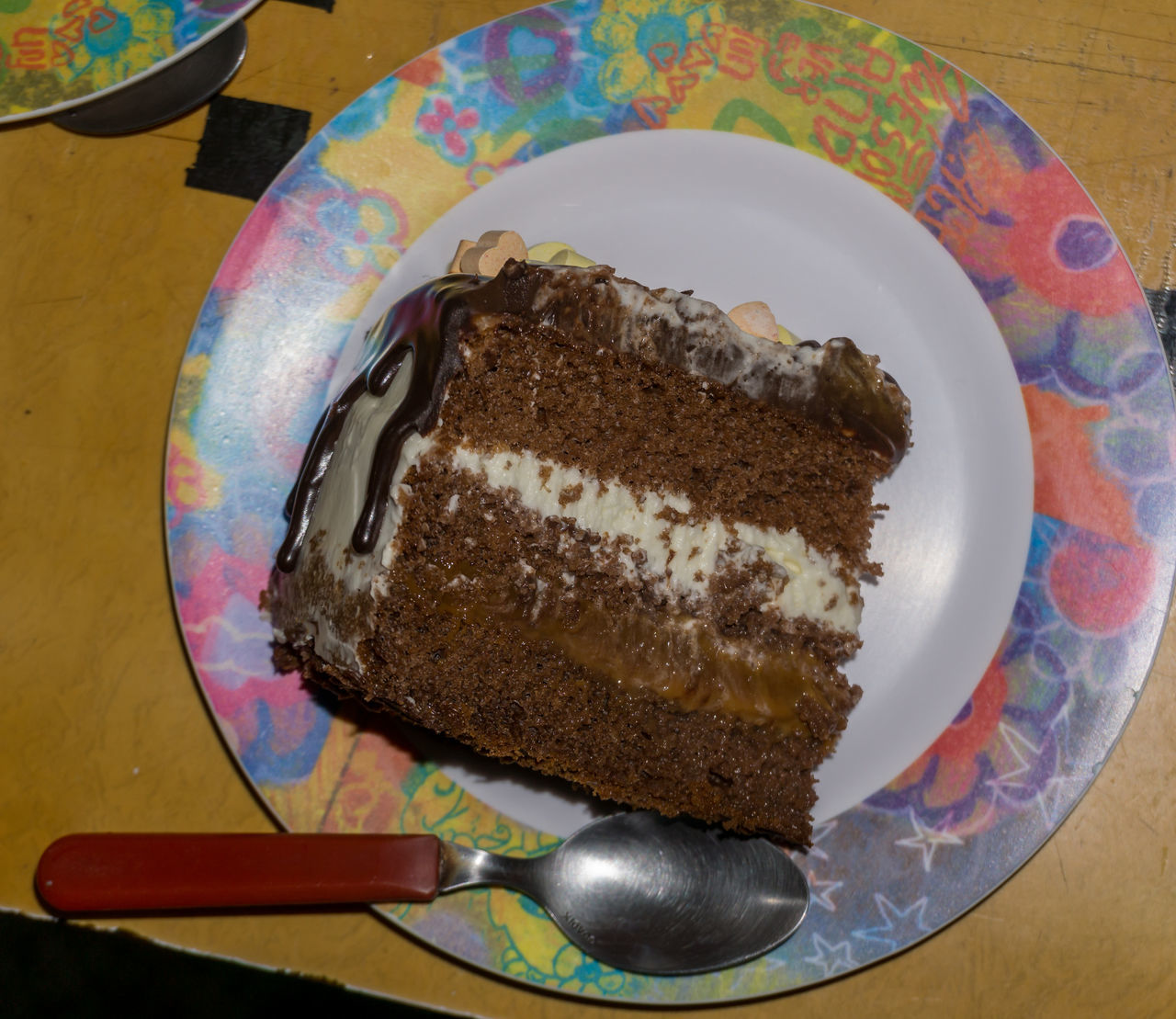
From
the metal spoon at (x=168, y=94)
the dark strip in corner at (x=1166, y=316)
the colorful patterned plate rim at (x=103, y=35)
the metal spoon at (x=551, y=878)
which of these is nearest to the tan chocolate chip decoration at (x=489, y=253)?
the colorful patterned plate rim at (x=103, y=35)

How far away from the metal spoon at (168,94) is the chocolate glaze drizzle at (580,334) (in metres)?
1.05

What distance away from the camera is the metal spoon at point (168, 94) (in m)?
2.40

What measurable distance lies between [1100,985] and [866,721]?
910 mm

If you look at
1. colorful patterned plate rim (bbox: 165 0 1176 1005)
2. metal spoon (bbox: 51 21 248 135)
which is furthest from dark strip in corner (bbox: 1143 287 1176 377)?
metal spoon (bbox: 51 21 248 135)

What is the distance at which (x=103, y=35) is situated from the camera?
2133mm

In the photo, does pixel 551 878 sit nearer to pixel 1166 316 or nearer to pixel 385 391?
pixel 385 391

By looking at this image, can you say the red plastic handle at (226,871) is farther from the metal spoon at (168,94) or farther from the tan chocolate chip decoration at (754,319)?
the metal spoon at (168,94)

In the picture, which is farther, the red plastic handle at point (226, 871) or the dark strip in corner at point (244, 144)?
the dark strip in corner at point (244, 144)

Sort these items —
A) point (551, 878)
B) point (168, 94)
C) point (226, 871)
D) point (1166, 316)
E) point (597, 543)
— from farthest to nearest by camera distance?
point (168, 94) < point (1166, 316) < point (551, 878) < point (226, 871) < point (597, 543)

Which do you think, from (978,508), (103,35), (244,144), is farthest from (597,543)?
(103,35)

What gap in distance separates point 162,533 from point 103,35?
4.16 ft

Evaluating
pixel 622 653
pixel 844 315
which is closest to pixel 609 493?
pixel 622 653

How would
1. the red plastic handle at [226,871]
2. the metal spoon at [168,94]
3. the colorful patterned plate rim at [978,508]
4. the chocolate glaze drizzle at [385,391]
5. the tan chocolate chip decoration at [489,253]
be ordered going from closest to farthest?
the chocolate glaze drizzle at [385,391] < the red plastic handle at [226,871] < the colorful patterned plate rim at [978,508] < the tan chocolate chip decoration at [489,253] < the metal spoon at [168,94]

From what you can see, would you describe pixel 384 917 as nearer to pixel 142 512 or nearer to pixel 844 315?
pixel 142 512
